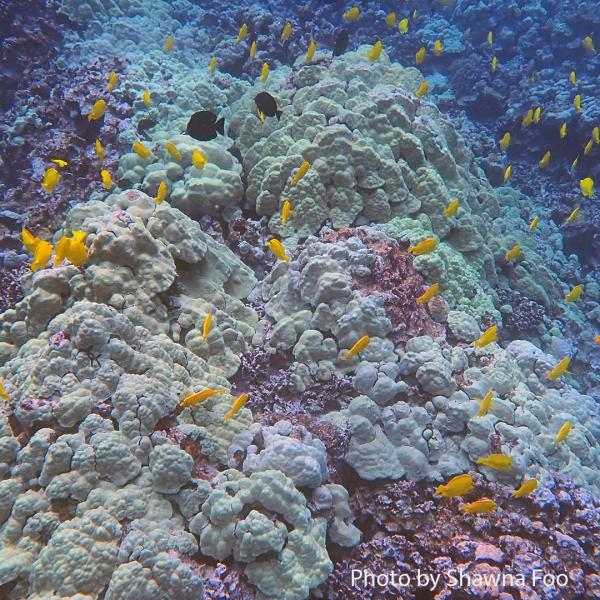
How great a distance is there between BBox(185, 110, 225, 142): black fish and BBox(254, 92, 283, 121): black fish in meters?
0.92

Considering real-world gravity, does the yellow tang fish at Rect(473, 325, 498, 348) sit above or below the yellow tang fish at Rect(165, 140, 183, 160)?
below

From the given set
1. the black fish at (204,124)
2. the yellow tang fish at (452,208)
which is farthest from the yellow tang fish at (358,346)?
the black fish at (204,124)

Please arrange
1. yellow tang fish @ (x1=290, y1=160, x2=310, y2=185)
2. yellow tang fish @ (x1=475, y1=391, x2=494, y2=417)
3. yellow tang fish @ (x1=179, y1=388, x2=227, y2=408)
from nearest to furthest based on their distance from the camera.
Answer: yellow tang fish @ (x1=179, y1=388, x2=227, y2=408) < yellow tang fish @ (x1=475, y1=391, x2=494, y2=417) < yellow tang fish @ (x1=290, y1=160, x2=310, y2=185)

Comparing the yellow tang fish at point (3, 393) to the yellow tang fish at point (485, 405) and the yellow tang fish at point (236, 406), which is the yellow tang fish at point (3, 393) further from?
the yellow tang fish at point (485, 405)

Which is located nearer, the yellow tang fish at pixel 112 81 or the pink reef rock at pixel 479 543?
the pink reef rock at pixel 479 543

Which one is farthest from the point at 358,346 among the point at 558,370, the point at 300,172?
the point at 558,370

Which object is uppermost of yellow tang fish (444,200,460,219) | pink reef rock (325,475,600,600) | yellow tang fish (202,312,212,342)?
yellow tang fish (444,200,460,219)

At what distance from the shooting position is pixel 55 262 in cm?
398

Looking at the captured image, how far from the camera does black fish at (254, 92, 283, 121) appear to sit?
6367 millimetres

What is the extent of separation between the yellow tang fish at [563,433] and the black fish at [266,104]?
5580mm

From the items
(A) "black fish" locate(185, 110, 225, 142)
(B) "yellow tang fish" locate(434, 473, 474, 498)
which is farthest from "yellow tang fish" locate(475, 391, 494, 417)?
(A) "black fish" locate(185, 110, 225, 142)

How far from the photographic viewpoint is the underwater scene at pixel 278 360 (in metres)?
3.02

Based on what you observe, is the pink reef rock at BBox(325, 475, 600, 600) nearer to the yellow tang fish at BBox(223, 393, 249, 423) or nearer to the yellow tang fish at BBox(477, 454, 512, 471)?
the yellow tang fish at BBox(477, 454, 512, 471)

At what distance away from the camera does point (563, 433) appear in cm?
441
